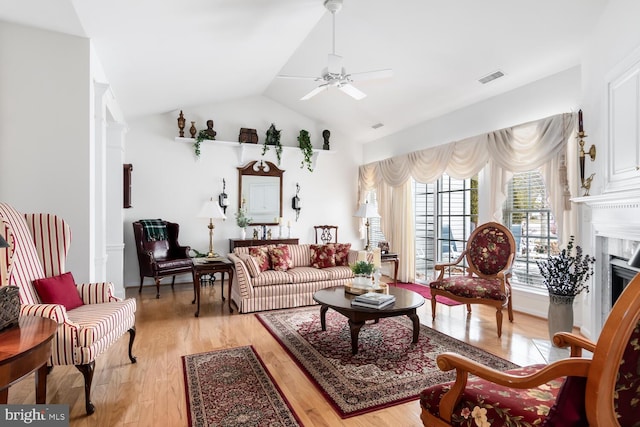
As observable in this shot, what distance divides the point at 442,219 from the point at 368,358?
11.2 feet

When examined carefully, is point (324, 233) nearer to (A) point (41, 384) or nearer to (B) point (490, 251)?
(B) point (490, 251)

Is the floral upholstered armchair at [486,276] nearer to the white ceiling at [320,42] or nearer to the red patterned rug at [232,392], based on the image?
the white ceiling at [320,42]

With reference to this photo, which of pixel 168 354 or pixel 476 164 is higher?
pixel 476 164

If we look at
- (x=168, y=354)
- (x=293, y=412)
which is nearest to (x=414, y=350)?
(x=293, y=412)

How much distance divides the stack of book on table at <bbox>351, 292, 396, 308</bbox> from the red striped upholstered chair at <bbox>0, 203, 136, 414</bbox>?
1858 millimetres

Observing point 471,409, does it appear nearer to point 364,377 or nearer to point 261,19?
point 364,377

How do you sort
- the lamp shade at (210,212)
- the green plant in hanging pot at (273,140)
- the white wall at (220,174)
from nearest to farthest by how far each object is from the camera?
the lamp shade at (210,212) → the white wall at (220,174) → the green plant in hanging pot at (273,140)

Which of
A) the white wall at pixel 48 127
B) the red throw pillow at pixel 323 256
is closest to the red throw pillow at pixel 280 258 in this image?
the red throw pillow at pixel 323 256

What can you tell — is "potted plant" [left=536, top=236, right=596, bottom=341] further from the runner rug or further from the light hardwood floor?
the runner rug

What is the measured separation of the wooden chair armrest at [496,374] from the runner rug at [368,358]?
907mm

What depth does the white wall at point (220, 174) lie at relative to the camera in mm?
5922

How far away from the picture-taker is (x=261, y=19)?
11.8ft

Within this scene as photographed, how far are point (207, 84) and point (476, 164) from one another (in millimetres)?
3991

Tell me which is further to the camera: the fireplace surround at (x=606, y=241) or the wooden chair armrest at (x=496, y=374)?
the fireplace surround at (x=606, y=241)
